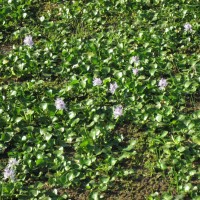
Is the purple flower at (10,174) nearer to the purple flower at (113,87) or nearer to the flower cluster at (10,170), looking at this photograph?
the flower cluster at (10,170)

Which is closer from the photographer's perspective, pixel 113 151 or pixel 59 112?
pixel 113 151

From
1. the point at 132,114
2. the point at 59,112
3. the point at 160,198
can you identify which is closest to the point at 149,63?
the point at 132,114

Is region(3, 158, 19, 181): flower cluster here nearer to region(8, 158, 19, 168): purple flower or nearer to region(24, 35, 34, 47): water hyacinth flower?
region(8, 158, 19, 168): purple flower

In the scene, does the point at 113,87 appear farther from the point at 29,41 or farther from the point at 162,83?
the point at 29,41

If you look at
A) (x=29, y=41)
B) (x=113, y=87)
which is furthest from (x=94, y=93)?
(x=29, y=41)

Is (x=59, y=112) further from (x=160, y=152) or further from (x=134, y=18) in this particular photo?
(x=134, y=18)

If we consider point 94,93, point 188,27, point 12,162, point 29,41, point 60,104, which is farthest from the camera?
point 188,27

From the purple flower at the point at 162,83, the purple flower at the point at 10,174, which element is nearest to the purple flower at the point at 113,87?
the purple flower at the point at 162,83
